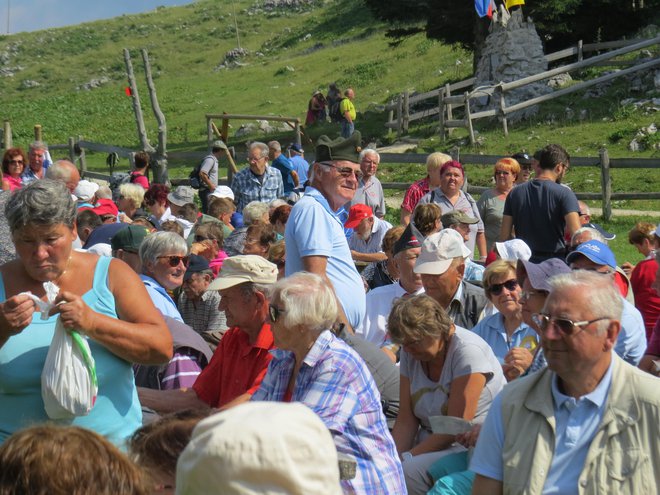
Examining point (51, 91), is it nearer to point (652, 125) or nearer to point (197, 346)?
point (652, 125)

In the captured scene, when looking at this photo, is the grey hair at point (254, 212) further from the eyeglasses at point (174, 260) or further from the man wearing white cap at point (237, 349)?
the man wearing white cap at point (237, 349)

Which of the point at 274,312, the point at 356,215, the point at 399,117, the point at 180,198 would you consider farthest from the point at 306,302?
the point at 399,117

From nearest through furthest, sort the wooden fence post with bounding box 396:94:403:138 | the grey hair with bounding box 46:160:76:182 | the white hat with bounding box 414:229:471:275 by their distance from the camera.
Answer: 1. the white hat with bounding box 414:229:471:275
2. the grey hair with bounding box 46:160:76:182
3. the wooden fence post with bounding box 396:94:403:138

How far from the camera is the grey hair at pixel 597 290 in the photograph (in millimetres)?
3807

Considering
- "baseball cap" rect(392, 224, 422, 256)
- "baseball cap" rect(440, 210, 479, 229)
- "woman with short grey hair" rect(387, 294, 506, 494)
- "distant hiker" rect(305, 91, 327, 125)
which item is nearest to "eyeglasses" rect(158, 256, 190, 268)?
"baseball cap" rect(392, 224, 422, 256)

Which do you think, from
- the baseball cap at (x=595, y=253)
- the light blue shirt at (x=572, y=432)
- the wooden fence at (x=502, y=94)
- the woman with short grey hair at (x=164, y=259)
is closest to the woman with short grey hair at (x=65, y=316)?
the light blue shirt at (x=572, y=432)

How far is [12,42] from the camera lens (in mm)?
74562

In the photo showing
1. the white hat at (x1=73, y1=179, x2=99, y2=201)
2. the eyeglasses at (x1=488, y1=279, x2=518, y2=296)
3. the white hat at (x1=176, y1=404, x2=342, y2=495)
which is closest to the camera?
the white hat at (x1=176, y1=404, x2=342, y2=495)

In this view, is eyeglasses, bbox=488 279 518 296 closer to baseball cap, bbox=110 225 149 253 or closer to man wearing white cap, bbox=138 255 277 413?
man wearing white cap, bbox=138 255 277 413

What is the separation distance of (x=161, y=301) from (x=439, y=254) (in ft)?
5.98

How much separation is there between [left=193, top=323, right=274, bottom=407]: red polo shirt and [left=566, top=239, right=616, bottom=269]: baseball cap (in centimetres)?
210

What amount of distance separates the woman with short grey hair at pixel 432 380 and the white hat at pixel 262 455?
3203 millimetres

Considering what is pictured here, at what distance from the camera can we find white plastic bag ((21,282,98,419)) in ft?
11.8

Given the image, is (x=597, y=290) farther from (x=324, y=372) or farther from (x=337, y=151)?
(x=337, y=151)
